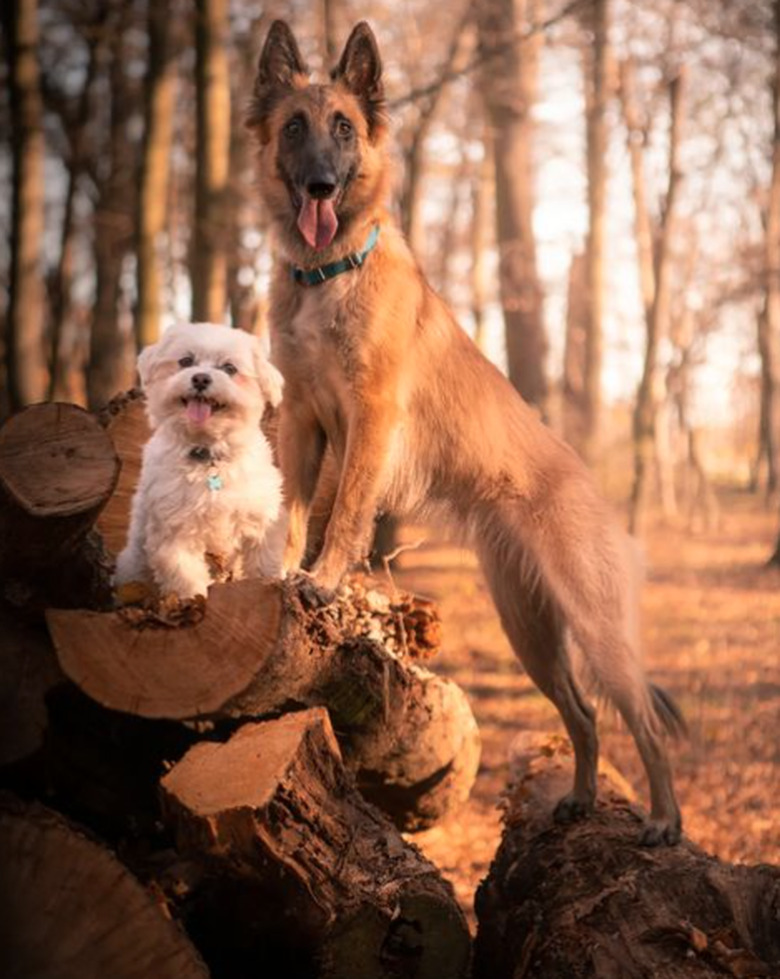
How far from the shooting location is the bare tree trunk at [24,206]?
1127 cm

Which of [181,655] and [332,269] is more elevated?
[332,269]

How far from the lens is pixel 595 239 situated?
18203 millimetres

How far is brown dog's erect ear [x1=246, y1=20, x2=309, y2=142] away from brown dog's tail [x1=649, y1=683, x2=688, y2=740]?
2.87 m

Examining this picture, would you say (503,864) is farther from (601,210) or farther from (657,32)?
(657,32)

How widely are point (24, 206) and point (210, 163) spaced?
3848 mm

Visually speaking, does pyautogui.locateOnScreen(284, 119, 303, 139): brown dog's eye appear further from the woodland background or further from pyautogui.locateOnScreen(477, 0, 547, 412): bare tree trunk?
pyautogui.locateOnScreen(477, 0, 547, 412): bare tree trunk

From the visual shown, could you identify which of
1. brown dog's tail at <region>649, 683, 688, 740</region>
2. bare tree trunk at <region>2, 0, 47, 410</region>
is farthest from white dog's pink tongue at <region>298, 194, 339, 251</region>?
bare tree trunk at <region>2, 0, 47, 410</region>

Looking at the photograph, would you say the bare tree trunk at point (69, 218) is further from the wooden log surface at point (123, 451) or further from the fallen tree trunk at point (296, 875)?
the fallen tree trunk at point (296, 875)

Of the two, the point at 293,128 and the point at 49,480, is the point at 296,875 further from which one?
the point at 293,128

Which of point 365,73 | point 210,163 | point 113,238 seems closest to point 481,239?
point 113,238

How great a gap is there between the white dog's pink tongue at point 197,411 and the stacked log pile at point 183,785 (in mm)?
417

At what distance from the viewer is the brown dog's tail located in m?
4.92

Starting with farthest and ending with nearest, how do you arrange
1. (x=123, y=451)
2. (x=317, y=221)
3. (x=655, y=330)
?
1. (x=655, y=330)
2. (x=123, y=451)
3. (x=317, y=221)

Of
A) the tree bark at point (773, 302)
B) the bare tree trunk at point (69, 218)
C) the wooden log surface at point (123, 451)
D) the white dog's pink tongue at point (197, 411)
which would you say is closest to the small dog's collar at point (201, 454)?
the white dog's pink tongue at point (197, 411)
